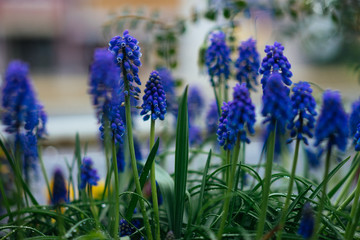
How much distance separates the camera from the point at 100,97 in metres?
1.42

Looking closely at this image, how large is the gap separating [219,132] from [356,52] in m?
3.15

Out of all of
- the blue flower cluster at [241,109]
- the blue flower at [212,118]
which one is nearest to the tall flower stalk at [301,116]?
the blue flower cluster at [241,109]

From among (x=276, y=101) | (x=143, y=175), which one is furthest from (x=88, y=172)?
(x=276, y=101)

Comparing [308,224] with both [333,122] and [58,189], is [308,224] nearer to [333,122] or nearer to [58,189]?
[333,122]

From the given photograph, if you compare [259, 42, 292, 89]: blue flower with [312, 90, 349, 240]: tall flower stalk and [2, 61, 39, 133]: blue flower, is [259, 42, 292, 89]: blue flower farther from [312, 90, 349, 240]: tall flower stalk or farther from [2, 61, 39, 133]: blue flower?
[2, 61, 39, 133]: blue flower

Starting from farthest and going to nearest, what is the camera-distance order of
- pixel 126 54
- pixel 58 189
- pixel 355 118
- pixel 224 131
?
pixel 58 189 < pixel 355 118 < pixel 224 131 < pixel 126 54

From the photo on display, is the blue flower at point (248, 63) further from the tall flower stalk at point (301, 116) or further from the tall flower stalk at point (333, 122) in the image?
the tall flower stalk at point (333, 122)

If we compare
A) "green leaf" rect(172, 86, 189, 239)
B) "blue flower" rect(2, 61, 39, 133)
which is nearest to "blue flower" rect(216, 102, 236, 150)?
"green leaf" rect(172, 86, 189, 239)

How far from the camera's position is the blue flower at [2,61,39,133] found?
166 cm

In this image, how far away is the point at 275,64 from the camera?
4.75ft

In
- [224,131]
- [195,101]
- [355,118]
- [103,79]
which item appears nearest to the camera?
[103,79]

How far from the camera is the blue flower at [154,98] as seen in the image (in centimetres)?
157

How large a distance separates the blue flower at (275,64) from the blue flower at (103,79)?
476mm

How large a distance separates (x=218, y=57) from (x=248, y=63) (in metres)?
0.14
